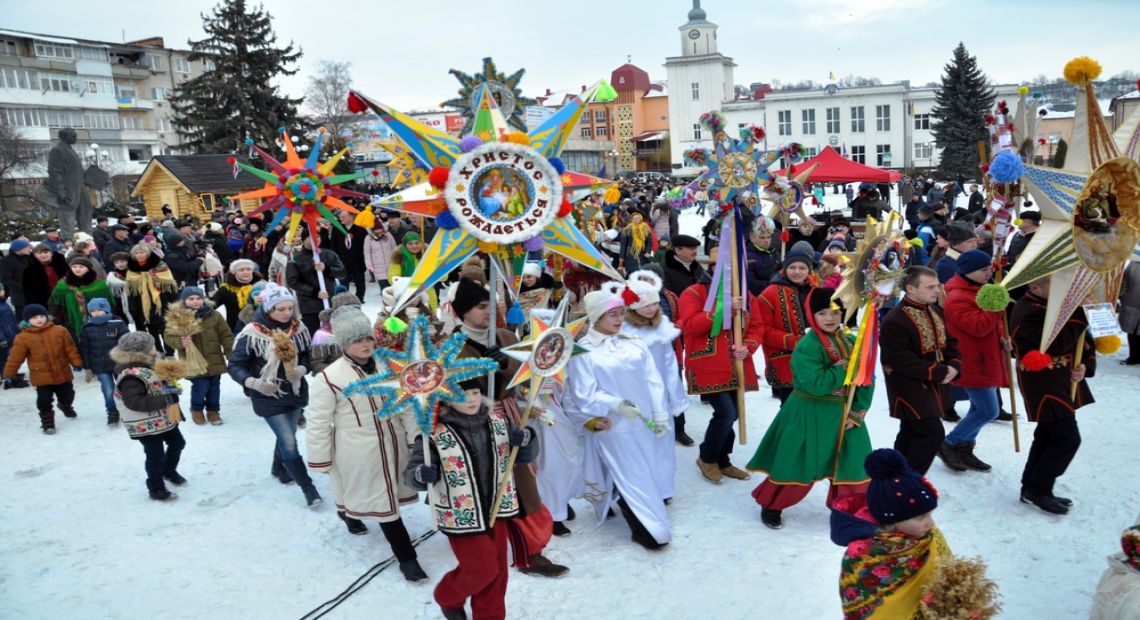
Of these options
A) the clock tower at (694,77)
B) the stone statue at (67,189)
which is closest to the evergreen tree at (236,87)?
the stone statue at (67,189)

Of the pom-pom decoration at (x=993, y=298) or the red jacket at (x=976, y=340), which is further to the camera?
the red jacket at (x=976, y=340)

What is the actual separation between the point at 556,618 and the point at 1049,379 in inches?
139

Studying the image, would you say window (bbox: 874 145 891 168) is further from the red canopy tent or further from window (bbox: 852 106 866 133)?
the red canopy tent

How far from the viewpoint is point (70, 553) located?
5.31m

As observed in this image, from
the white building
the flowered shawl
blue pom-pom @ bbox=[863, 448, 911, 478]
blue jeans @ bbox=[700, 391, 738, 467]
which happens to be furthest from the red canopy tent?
the white building

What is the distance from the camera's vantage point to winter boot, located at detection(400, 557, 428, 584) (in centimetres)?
470

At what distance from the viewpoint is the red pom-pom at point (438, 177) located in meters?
4.00

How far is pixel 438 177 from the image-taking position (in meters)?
4.01

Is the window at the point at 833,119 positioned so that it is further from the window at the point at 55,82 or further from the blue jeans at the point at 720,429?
the blue jeans at the point at 720,429

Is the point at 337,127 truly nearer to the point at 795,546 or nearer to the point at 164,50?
the point at 164,50

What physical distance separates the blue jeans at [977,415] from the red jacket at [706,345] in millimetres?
1623

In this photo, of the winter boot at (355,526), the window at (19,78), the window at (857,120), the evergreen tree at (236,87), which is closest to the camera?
the winter boot at (355,526)

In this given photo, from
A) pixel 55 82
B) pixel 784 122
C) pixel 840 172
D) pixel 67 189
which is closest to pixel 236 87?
pixel 67 189

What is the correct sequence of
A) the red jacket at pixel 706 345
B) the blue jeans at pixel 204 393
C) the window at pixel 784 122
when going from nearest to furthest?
the red jacket at pixel 706 345 → the blue jeans at pixel 204 393 → the window at pixel 784 122
